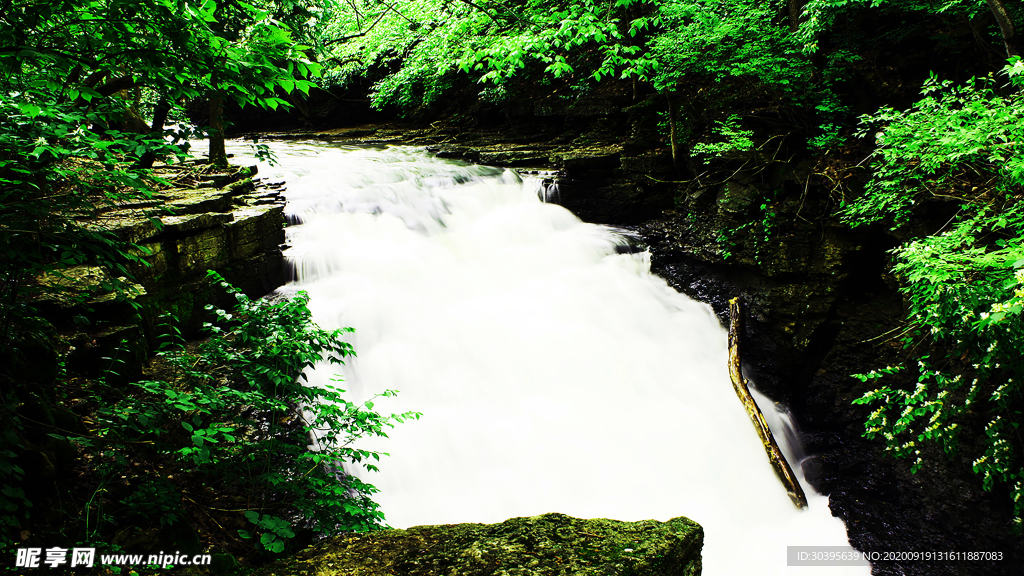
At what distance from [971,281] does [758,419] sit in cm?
301

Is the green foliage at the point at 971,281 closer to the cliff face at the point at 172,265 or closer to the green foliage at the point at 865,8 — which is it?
the green foliage at the point at 865,8

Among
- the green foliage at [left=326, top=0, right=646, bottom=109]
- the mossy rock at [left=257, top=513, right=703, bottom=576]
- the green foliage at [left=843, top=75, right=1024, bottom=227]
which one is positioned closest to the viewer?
the mossy rock at [left=257, top=513, right=703, bottom=576]

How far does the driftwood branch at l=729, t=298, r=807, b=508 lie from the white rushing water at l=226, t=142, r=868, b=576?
0.40ft

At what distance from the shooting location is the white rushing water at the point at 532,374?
513cm

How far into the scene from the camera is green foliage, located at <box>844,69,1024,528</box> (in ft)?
11.6

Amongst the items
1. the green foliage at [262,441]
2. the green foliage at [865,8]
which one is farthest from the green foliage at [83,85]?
the green foliage at [865,8]

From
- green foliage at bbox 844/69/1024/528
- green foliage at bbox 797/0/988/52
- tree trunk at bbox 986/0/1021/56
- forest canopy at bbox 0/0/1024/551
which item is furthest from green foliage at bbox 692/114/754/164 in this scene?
tree trunk at bbox 986/0/1021/56

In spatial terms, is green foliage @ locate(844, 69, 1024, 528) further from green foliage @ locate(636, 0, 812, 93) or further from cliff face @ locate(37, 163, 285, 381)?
cliff face @ locate(37, 163, 285, 381)

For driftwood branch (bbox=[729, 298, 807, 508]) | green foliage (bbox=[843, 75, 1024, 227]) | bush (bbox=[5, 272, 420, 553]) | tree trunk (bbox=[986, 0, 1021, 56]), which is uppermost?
tree trunk (bbox=[986, 0, 1021, 56])

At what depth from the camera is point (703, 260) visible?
8.09 metres

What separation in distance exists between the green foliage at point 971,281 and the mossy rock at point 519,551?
2.54 meters

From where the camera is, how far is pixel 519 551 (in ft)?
7.21

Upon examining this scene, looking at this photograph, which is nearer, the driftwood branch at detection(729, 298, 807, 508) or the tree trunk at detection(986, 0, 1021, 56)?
the tree trunk at detection(986, 0, 1021, 56)

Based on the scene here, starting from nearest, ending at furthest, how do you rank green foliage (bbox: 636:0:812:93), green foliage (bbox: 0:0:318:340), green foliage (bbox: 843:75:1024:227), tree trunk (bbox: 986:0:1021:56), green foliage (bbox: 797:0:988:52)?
green foliage (bbox: 0:0:318:340) < green foliage (bbox: 843:75:1024:227) < tree trunk (bbox: 986:0:1021:56) < green foliage (bbox: 797:0:988:52) < green foliage (bbox: 636:0:812:93)
